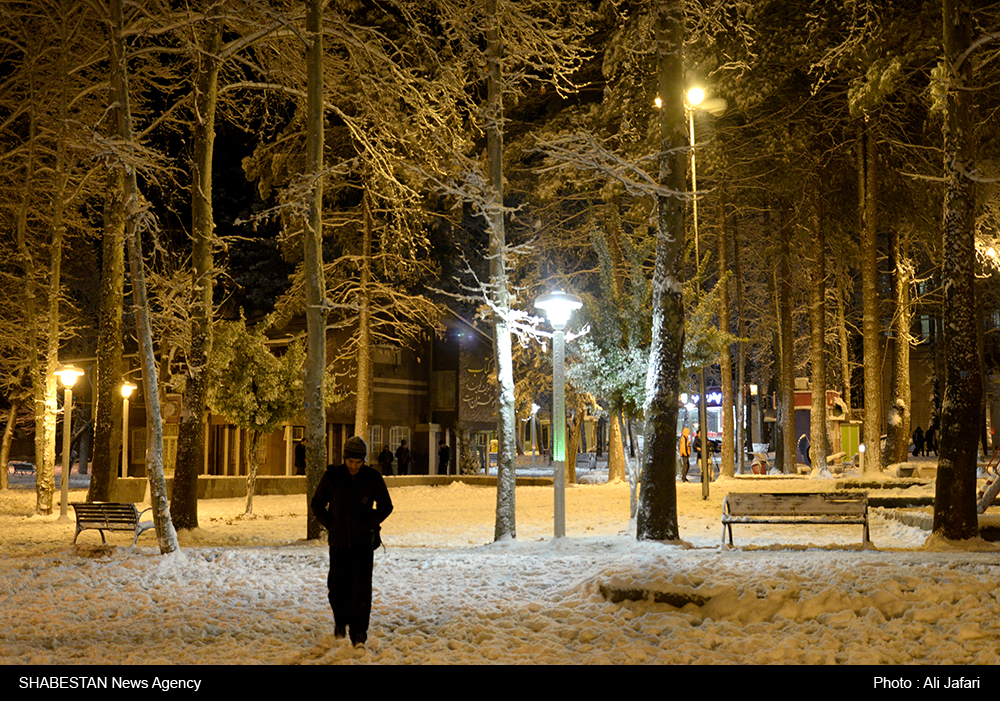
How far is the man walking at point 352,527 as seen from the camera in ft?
23.6

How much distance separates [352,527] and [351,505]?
0.17 m

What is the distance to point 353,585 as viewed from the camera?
7.21 metres

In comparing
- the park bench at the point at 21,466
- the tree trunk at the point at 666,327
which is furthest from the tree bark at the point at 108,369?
the park bench at the point at 21,466

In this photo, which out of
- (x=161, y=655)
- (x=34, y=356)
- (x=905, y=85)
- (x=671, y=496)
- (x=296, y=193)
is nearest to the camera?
(x=161, y=655)

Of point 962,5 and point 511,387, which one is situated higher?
point 962,5

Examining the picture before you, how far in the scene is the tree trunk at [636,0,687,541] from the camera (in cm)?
1317

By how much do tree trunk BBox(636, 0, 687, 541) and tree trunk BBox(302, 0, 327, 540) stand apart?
16.7 ft

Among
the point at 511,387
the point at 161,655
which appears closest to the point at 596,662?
the point at 161,655

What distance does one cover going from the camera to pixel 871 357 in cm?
2362

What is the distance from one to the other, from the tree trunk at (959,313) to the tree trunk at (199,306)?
38.0 feet

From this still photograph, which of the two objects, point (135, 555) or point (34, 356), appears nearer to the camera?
point (135, 555)

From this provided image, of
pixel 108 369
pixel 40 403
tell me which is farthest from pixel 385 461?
pixel 108 369
